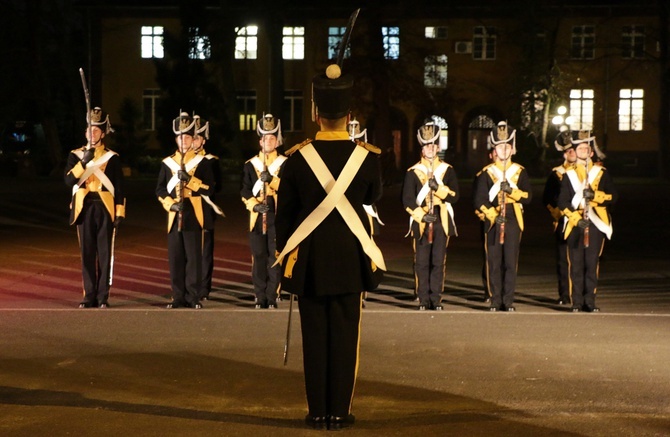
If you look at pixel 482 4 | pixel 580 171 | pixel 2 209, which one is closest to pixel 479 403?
pixel 580 171

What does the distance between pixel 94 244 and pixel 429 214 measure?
416 centimetres

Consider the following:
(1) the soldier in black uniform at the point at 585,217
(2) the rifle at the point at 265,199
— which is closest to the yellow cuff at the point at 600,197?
(1) the soldier in black uniform at the point at 585,217

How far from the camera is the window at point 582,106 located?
211 feet

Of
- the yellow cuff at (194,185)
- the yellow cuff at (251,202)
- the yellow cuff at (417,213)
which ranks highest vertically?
the yellow cuff at (194,185)

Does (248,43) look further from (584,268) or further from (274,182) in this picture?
(584,268)

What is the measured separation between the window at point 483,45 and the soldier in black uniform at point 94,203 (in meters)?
53.0

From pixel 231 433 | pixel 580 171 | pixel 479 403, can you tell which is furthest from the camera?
pixel 580 171

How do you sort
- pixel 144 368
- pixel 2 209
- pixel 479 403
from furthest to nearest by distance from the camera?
pixel 2 209, pixel 144 368, pixel 479 403

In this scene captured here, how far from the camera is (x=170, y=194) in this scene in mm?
14203

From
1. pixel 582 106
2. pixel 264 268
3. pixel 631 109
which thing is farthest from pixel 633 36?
pixel 264 268

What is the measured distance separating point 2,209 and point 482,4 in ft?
125

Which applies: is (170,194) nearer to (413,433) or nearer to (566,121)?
(413,433)

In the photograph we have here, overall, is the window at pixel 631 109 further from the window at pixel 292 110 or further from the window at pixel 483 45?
the window at pixel 292 110

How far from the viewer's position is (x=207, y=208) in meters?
14.4
